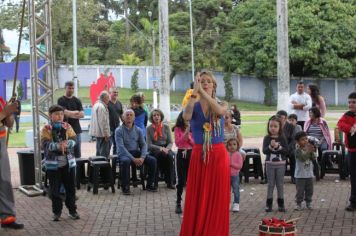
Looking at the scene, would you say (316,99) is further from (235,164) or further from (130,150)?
(235,164)

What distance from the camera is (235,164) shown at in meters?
9.72

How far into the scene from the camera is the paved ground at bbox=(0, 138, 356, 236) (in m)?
8.41

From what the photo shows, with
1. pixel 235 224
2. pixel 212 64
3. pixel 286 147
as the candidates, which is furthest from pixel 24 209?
pixel 212 64

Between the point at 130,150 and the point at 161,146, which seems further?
the point at 161,146

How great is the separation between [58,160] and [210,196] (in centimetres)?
306

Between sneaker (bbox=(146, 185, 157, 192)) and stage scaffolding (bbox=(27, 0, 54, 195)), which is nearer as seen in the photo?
stage scaffolding (bbox=(27, 0, 54, 195))

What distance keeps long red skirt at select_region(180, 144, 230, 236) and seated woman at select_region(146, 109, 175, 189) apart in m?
5.19

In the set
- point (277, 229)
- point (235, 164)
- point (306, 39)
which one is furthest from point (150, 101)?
point (277, 229)

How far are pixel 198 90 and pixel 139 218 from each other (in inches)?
130

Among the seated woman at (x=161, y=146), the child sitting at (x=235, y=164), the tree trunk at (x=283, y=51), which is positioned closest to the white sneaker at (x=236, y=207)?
the child sitting at (x=235, y=164)

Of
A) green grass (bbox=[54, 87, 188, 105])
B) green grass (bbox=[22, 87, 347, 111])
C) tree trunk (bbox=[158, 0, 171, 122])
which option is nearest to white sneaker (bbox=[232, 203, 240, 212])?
tree trunk (bbox=[158, 0, 171, 122])

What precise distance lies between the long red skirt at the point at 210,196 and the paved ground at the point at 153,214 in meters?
1.40

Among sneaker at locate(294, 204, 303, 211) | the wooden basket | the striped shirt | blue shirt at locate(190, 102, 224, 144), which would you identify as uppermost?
blue shirt at locate(190, 102, 224, 144)

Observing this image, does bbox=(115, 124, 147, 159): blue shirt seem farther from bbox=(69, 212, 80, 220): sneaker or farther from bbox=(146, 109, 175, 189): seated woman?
bbox=(69, 212, 80, 220): sneaker
